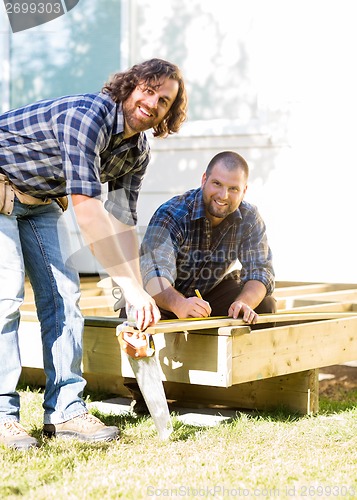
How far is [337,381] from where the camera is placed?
4602 millimetres

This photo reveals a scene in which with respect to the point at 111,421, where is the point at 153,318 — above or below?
above

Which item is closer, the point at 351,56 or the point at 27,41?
the point at 351,56

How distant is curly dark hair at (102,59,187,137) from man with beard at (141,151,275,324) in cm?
70

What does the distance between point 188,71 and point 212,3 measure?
0.52 meters

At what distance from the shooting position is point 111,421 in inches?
135

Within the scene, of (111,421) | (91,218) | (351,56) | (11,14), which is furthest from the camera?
(11,14)

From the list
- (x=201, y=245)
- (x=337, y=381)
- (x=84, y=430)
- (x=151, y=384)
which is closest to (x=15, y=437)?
(x=84, y=430)

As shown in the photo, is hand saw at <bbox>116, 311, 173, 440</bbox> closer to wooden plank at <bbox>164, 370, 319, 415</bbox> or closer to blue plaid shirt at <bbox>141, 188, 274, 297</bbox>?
blue plaid shirt at <bbox>141, 188, 274, 297</bbox>

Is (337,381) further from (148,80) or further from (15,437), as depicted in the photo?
(148,80)

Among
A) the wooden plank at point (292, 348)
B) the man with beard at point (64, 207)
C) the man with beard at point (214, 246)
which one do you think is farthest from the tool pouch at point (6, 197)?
the wooden plank at point (292, 348)

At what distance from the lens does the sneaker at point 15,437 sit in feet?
9.23

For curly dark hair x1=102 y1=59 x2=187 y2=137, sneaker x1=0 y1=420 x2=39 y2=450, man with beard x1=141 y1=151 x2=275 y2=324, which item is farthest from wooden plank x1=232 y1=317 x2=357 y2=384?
curly dark hair x1=102 y1=59 x2=187 y2=137

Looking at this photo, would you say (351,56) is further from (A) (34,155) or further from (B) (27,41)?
(A) (34,155)

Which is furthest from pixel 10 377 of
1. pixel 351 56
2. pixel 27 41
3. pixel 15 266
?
pixel 27 41
